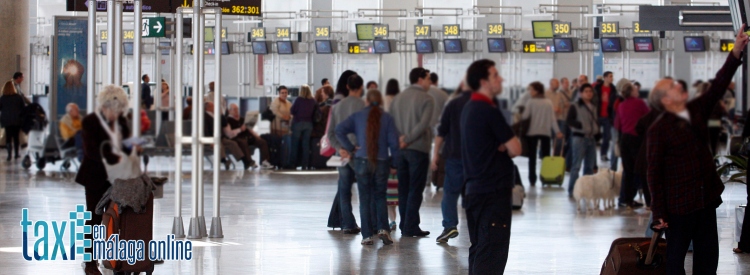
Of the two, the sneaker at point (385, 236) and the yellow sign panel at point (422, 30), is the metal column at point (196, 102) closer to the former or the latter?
the sneaker at point (385, 236)

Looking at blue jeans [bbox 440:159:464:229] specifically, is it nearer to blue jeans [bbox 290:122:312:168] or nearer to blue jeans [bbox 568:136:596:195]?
blue jeans [bbox 568:136:596:195]

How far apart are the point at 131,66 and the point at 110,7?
341 millimetres

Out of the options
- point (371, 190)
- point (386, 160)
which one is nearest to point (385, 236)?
point (371, 190)

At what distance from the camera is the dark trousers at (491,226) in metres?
6.19

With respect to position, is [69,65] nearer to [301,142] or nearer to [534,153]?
[534,153]

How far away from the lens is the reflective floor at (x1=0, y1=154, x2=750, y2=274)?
8.30 metres

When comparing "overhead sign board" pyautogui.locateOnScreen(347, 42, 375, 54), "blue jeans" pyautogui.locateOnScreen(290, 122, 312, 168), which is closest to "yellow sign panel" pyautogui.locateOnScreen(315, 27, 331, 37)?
"overhead sign board" pyautogui.locateOnScreen(347, 42, 375, 54)

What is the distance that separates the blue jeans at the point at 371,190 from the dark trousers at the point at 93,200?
292 cm

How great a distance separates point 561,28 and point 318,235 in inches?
851

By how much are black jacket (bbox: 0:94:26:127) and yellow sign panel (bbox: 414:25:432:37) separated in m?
26.7

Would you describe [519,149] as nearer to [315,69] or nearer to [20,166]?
[20,166]

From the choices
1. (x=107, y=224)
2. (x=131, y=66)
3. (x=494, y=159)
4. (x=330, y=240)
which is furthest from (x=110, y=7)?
(x=330, y=240)

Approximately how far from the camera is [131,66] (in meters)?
6.13

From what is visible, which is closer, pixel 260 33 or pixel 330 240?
pixel 330 240
